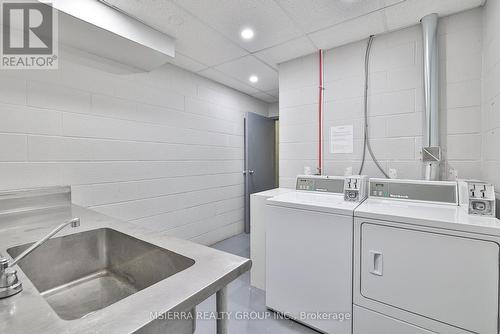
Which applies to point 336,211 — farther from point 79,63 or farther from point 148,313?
point 79,63

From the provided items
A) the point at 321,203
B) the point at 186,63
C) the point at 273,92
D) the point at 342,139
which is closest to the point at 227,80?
the point at 186,63

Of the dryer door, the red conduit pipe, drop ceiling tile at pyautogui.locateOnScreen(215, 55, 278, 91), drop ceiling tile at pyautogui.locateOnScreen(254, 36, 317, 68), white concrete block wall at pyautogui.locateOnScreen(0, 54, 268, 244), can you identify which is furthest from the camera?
drop ceiling tile at pyautogui.locateOnScreen(215, 55, 278, 91)

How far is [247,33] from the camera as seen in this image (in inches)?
80.3

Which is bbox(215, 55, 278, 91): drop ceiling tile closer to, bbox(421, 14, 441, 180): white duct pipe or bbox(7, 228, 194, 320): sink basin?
bbox(421, 14, 441, 180): white duct pipe

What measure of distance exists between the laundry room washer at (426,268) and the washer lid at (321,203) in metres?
0.08

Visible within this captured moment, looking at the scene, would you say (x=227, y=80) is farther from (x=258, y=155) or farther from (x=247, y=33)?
(x=258, y=155)

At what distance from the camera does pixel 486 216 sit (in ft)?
4.16

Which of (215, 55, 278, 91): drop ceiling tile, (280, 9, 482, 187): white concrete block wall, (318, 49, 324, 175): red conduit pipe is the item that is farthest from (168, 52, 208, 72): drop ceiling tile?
(318, 49, 324, 175): red conduit pipe

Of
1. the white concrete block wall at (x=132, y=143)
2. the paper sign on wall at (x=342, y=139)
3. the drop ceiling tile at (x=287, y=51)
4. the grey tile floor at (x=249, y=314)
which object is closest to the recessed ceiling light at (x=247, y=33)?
the drop ceiling tile at (x=287, y=51)

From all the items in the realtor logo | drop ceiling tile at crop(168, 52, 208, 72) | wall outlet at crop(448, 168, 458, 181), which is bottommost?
wall outlet at crop(448, 168, 458, 181)

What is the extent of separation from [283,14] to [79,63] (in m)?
1.75

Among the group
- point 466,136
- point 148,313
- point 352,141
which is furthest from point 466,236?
point 148,313

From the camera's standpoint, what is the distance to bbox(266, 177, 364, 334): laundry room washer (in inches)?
59.4

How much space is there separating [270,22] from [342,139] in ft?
4.22
